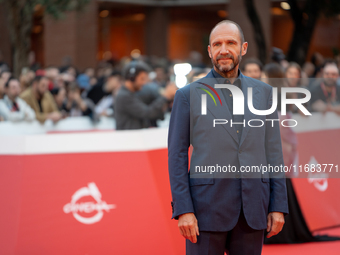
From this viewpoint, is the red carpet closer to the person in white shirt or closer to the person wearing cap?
the person wearing cap

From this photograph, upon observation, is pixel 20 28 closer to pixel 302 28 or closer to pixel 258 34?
pixel 258 34

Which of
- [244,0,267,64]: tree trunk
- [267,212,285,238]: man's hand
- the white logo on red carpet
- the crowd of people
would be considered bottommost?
the white logo on red carpet

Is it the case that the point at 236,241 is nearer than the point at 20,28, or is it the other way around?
Result: the point at 236,241

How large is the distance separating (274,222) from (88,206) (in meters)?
2.15

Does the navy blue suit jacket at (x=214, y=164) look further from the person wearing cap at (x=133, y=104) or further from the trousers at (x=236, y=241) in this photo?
the person wearing cap at (x=133, y=104)

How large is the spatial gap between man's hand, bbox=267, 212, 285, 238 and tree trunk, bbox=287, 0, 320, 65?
12.1 m

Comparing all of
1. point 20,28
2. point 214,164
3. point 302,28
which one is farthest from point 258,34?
point 214,164

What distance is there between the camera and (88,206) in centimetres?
447

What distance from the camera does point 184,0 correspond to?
28.2 meters

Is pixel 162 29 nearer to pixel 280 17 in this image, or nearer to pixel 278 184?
Result: pixel 280 17

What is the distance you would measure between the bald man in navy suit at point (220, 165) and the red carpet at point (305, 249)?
2584 mm

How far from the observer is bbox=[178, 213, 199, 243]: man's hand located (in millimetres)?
2684

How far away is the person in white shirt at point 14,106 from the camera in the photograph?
7705 millimetres

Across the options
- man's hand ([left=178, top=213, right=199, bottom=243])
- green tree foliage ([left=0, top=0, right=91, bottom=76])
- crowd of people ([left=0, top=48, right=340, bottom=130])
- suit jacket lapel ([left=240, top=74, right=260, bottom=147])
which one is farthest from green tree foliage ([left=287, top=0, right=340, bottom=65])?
man's hand ([left=178, top=213, right=199, bottom=243])
